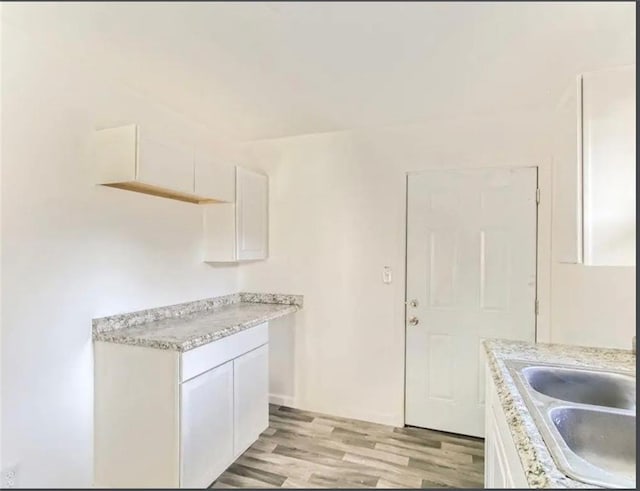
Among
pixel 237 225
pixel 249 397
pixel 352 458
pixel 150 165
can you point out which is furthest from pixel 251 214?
pixel 352 458

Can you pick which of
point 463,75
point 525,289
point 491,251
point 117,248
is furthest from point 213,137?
point 525,289

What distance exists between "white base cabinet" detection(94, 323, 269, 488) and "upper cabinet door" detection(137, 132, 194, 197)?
35.2 inches

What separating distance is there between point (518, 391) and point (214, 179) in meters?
2.05

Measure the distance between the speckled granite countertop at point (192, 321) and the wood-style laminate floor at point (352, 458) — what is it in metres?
0.83

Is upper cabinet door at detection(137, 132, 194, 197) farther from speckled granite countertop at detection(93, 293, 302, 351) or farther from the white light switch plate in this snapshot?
the white light switch plate

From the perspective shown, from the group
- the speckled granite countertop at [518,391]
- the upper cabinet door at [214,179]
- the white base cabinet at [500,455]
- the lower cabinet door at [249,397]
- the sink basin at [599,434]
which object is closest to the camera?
the speckled granite countertop at [518,391]

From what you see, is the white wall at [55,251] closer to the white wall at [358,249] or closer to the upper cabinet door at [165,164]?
the upper cabinet door at [165,164]

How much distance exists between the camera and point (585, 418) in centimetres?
114

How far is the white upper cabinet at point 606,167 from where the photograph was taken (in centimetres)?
131

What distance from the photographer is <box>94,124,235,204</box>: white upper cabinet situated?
1.80 metres

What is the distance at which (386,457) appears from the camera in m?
2.24

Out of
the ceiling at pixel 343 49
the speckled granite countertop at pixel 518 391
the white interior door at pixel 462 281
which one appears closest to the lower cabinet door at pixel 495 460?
the speckled granite countertop at pixel 518 391

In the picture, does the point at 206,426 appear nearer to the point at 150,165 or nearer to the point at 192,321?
the point at 192,321

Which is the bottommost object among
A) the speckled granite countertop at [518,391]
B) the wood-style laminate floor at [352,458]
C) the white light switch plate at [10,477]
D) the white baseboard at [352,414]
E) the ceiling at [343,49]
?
the wood-style laminate floor at [352,458]
